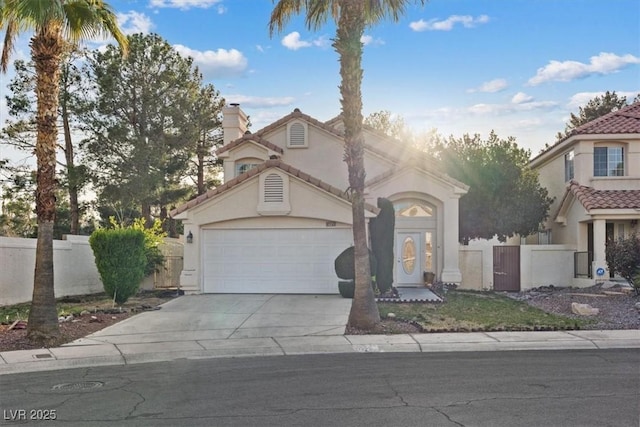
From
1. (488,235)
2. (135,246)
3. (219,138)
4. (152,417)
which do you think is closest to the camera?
(152,417)

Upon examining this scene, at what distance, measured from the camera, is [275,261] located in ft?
66.2

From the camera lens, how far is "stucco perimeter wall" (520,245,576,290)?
78.5 ft

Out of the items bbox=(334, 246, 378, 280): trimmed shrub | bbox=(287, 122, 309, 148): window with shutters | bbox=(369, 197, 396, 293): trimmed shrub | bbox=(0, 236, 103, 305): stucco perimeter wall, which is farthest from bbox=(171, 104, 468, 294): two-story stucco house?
bbox=(287, 122, 309, 148): window with shutters

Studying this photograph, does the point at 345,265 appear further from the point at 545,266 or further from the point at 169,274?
the point at 545,266

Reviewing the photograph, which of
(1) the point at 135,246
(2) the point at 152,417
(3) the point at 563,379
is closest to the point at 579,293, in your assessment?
(3) the point at 563,379

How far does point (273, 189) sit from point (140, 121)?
17638 mm

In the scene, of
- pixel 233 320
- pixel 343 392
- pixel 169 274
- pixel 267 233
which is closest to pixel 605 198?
pixel 267 233

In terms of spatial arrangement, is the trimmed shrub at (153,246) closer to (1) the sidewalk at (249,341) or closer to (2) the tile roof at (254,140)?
(2) the tile roof at (254,140)

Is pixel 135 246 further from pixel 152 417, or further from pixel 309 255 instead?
pixel 152 417

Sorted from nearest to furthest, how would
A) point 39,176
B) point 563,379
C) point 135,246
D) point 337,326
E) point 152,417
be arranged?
point 152,417, point 563,379, point 39,176, point 337,326, point 135,246

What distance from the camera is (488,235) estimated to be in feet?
91.5

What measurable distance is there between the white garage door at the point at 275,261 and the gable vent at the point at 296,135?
6674mm

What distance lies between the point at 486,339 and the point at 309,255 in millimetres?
8837

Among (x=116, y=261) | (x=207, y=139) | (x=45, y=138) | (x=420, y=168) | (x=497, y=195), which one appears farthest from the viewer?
(x=207, y=139)
